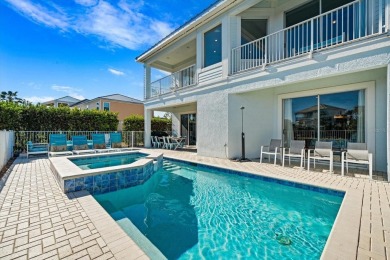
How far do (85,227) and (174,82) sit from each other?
10.8m

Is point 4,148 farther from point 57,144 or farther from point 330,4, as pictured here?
point 330,4

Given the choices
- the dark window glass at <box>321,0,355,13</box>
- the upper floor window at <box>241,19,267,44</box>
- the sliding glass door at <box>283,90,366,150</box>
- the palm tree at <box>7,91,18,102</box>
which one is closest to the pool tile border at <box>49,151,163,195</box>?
the sliding glass door at <box>283,90,366,150</box>

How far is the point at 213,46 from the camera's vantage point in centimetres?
984

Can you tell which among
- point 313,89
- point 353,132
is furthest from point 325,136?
point 313,89

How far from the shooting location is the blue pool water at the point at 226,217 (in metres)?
2.89

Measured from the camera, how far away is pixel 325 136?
26.0ft

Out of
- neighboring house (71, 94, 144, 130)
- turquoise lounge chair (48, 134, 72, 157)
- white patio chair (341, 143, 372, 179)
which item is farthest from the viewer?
neighboring house (71, 94, 144, 130)

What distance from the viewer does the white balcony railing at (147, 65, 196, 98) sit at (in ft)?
38.7

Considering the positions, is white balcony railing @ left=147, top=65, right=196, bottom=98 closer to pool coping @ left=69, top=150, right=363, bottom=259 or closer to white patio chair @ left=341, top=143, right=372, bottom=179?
white patio chair @ left=341, top=143, right=372, bottom=179

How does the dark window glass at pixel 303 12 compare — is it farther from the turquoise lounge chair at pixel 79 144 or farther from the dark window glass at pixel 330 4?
the turquoise lounge chair at pixel 79 144

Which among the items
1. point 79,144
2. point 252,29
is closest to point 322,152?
point 252,29

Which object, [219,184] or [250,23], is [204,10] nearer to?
[250,23]

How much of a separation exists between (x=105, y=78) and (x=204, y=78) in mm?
20574

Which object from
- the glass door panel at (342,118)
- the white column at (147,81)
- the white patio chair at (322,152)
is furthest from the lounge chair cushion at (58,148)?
the glass door panel at (342,118)
